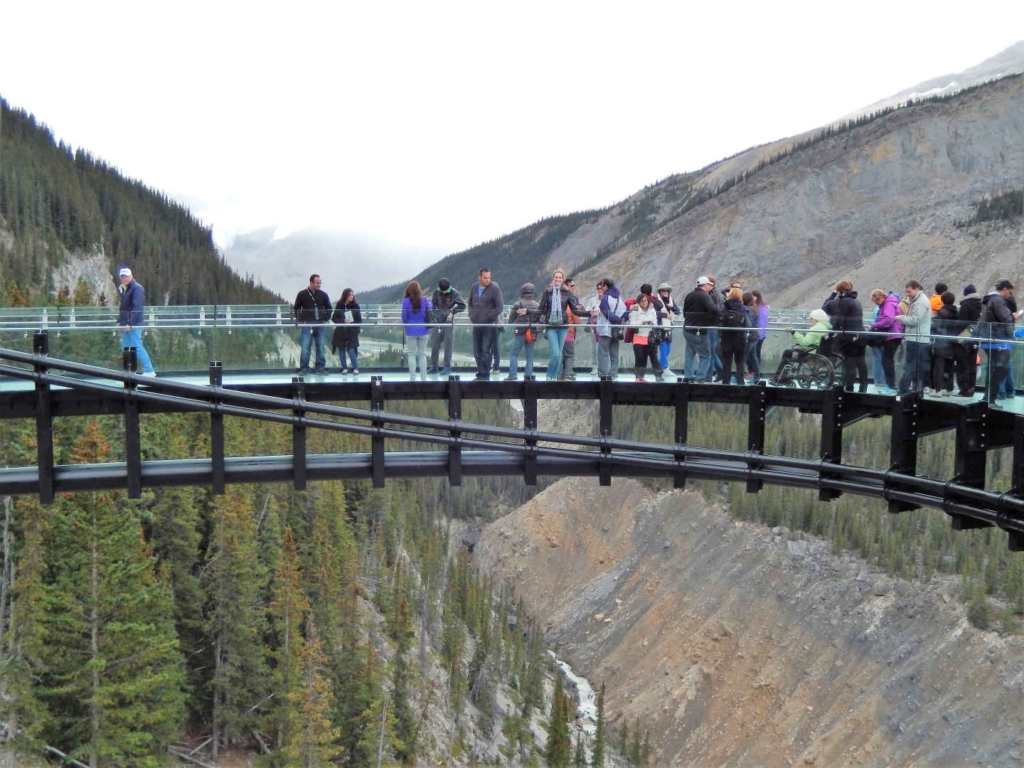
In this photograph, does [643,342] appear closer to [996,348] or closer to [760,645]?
[996,348]

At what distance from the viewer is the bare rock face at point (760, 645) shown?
77250 millimetres

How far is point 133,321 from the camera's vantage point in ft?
72.5

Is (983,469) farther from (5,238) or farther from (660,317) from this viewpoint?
(5,238)

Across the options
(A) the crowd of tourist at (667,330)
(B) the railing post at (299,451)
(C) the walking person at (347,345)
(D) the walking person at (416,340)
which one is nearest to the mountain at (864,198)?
(A) the crowd of tourist at (667,330)

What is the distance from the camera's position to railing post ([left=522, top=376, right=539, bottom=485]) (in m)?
22.4

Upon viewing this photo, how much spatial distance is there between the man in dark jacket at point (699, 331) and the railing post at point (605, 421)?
1704 millimetres

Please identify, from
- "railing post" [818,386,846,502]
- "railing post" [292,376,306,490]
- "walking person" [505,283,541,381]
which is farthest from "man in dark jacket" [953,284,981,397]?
"railing post" [292,376,306,490]

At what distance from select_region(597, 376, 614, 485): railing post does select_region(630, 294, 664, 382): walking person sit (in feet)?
2.45

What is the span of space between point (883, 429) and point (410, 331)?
3527 inches

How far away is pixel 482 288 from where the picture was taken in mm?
24938

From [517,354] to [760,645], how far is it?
79503 mm

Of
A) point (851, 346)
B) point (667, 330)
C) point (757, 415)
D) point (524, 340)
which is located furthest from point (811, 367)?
point (524, 340)

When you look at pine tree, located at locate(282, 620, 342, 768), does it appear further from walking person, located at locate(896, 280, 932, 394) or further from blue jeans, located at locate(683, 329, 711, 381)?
walking person, located at locate(896, 280, 932, 394)

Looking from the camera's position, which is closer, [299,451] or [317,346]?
[299,451]
